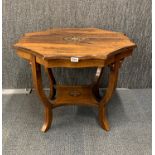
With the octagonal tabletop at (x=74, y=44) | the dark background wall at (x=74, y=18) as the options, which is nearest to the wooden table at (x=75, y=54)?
the octagonal tabletop at (x=74, y=44)

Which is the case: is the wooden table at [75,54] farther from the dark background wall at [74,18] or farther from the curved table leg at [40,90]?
the dark background wall at [74,18]

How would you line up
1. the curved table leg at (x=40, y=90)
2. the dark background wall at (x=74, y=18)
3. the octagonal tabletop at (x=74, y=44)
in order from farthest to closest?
the dark background wall at (x=74, y=18)
the curved table leg at (x=40, y=90)
the octagonal tabletop at (x=74, y=44)

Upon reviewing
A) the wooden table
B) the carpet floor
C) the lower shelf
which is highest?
the wooden table

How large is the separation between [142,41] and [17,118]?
121 cm

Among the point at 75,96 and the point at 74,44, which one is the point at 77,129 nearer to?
the point at 75,96

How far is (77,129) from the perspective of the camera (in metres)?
1.62

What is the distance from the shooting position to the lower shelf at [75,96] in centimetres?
163

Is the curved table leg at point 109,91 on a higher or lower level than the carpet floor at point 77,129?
higher

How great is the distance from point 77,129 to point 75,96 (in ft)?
0.77

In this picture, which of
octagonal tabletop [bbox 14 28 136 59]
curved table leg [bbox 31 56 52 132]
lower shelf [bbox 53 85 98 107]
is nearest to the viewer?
octagonal tabletop [bbox 14 28 136 59]

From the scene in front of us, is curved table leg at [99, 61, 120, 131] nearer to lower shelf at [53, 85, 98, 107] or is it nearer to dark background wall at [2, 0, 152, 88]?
lower shelf at [53, 85, 98, 107]

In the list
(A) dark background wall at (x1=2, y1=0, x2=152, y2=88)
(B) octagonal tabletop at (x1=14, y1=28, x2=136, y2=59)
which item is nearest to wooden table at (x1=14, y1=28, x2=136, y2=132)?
(B) octagonal tabletop at (x1=14, y1=28, x2=136, y2=59)

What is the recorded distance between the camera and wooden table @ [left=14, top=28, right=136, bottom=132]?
4.12 ft

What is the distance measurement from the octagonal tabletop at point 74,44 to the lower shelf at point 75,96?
414 mm
